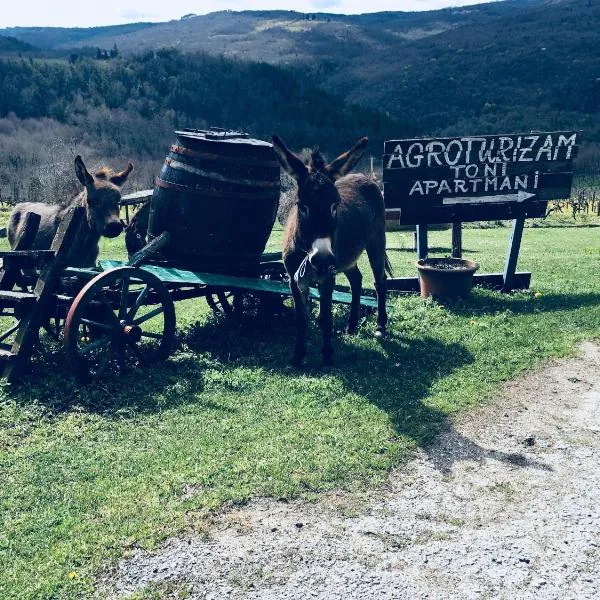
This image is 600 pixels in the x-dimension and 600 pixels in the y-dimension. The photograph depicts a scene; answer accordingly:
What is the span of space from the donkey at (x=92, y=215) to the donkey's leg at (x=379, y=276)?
10.7 ft

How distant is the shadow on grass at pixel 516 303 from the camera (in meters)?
9.09

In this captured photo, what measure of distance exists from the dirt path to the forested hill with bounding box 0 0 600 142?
6974 centimetres

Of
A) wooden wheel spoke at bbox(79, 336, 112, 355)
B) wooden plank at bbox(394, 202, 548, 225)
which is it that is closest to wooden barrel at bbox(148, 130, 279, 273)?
wooden wheel spoke at bbox(79, 336, 112, 355)

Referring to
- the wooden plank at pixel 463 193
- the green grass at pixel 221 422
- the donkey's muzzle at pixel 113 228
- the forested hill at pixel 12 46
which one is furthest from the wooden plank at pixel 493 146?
the forested hill at pixel 12 46

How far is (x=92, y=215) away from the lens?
7.75m

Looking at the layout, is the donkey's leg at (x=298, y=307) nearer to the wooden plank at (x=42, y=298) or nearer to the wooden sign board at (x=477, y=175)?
the wooden plank at (x=42, y=298)

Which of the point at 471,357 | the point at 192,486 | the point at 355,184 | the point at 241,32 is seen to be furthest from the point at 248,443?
the point at 241,32

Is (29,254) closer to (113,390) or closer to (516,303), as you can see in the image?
(113,390)

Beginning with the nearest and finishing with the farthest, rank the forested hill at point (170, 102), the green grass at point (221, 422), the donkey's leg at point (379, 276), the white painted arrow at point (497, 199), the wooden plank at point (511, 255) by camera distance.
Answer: the green grass at point (221, 422) → the donkey's leg at point (379, 276) → the white painted arrow at point (497, 199) → the wooden plank at point (511, 255) → the forested hill at point (170, 102)

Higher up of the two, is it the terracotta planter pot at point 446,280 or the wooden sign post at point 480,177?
the wooden sign post at point 480,177

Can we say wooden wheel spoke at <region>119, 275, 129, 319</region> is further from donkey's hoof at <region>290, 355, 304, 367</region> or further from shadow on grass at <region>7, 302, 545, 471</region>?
donkey's hoof at <region>290, 355, 304, 367</region>

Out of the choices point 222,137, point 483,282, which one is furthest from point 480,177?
point 222,137

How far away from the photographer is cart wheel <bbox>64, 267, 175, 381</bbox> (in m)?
6.05

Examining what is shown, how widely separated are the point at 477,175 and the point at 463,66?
318 ft
